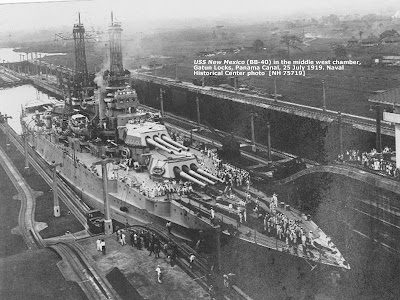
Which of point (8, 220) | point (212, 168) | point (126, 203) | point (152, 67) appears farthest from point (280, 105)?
point (8, 220)

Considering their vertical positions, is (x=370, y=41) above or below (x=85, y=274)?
above

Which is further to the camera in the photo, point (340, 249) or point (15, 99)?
point (15, 99)

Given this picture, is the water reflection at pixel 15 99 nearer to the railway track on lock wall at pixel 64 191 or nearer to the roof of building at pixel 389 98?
the railway track on lock wall at pixel 64 191

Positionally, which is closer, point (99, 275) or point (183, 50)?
point (99, 275)

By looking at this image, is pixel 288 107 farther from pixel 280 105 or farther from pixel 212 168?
pixel 212 168

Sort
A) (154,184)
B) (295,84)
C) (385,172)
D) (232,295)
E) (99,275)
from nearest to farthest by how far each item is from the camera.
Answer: (232,295)
(99,275)
(385,172)
(154,184)
(295,84)

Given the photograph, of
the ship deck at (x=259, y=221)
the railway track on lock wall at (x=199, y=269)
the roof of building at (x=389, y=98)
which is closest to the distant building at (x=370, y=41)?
the roof of building at (x=389, y=98)

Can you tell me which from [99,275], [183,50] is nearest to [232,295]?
[99,275]

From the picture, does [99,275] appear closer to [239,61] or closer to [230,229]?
[230,229]

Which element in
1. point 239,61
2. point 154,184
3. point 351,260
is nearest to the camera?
point 351,260
